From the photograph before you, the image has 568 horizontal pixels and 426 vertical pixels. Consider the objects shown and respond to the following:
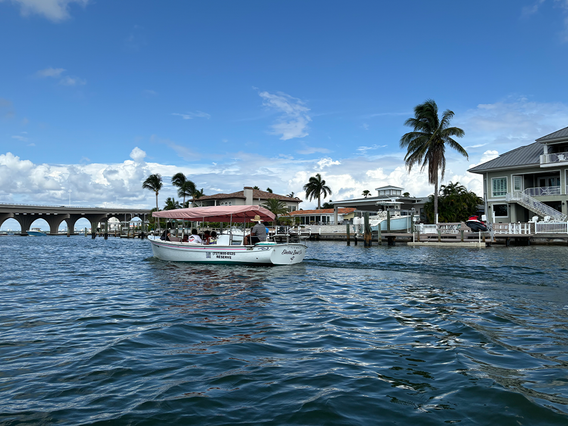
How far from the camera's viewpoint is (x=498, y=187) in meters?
38.8

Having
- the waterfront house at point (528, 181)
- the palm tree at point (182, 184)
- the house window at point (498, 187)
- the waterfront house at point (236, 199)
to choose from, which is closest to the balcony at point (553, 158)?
the waterfront house at point (528, 181)

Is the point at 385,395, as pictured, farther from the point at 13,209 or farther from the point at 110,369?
the point at 13,209

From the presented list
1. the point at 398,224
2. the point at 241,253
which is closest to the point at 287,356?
the point at 241,253

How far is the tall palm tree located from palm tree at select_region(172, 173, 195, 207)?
50.8 meters

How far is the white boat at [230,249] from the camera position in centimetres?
1698

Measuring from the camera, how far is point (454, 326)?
7.12 meters

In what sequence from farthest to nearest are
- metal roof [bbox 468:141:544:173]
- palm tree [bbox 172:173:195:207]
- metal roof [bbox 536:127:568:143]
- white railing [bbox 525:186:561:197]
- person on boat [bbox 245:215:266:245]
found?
palm tree [bbox 172:173:195:207]
metal roof [bbox 468:141:544:173]
white railing [bbox 525:186:561:197]
metal roof [bbox 536:127:568:143]
person on boat [bbox 245:215:266:245]

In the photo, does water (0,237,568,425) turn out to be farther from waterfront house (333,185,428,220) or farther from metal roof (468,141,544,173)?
waterfront house (333,185,428,220)

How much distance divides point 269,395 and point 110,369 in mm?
2203

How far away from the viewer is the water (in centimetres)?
397

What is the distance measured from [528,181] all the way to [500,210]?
3.59 m

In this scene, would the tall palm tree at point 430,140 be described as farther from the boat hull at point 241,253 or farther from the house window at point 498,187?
the boat hull at point 241,253

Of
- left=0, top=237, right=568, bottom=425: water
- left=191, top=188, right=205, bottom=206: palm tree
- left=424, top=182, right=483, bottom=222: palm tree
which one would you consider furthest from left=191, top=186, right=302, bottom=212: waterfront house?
left=0, top=237, right=568, bottom=425: water

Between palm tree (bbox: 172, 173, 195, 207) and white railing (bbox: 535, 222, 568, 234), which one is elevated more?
palm tree (bbox: 172, 173, 195, 207)
